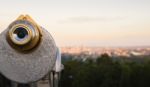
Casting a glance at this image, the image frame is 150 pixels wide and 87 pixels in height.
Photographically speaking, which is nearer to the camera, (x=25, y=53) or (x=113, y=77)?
(x=25, y=53)

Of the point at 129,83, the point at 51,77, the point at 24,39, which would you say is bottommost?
the point at 129,83

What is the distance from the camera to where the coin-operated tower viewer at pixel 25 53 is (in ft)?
8.53

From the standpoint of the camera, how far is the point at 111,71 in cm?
5156

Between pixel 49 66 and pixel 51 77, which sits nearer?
pixel 49 66

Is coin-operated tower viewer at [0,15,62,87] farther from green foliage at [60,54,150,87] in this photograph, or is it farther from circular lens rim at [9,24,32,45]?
green foliage at [60,54,150,87]

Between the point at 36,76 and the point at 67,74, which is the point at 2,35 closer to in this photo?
the point at 36,76

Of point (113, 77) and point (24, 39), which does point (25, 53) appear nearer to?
point (24, 39)

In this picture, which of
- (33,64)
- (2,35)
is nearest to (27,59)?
(33,64)

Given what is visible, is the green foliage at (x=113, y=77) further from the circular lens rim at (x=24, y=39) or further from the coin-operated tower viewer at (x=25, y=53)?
the circular lens rim at (x=24, y=39)

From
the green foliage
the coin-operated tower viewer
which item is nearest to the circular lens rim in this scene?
the coin-operated tower viewer

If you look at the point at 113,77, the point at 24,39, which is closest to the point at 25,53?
the point at 24,39

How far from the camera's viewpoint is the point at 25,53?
105 inches

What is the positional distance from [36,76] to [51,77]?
1.15 feet

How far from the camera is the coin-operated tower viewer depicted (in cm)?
260
